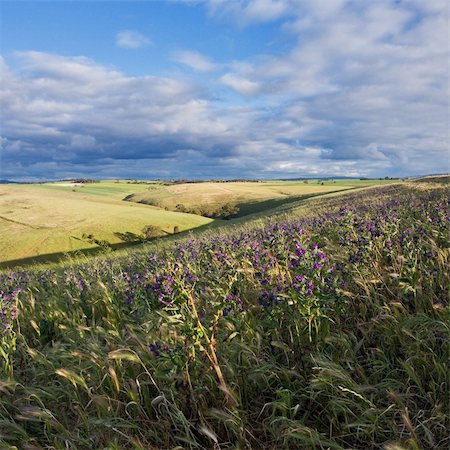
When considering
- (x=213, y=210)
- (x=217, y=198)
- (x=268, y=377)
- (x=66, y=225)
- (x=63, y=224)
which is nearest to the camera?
(x=268, y=377)

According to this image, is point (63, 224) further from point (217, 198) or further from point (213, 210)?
point (217, 198)

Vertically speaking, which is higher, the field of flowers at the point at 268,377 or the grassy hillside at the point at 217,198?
A: the grassy hillside at the point at 217,198

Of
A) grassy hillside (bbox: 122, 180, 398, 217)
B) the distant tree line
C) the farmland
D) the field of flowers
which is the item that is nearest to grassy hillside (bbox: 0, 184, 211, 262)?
the farmland

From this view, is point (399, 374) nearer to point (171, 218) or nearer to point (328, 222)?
point (328, 222)

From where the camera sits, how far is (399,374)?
11.4ft

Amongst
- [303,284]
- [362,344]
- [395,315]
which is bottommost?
[362,344]

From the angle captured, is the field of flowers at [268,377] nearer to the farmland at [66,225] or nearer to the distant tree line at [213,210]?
the farmland at [66,225]

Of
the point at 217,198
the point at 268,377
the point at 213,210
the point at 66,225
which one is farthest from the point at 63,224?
the point at 268,377

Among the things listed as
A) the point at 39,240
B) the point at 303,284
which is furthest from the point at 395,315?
the point at 39,240

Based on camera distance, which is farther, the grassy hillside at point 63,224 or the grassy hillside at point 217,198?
the grassy hillside at point 217,198

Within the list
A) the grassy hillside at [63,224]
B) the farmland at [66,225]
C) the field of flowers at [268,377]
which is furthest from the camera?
the grassy hillside at [63,224]

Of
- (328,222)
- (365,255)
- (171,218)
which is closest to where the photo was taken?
(365,255)

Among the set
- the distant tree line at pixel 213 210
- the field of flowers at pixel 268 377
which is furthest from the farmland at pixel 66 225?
the field of flowers at pixel 268 377

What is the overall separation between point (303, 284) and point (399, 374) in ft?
3.86
